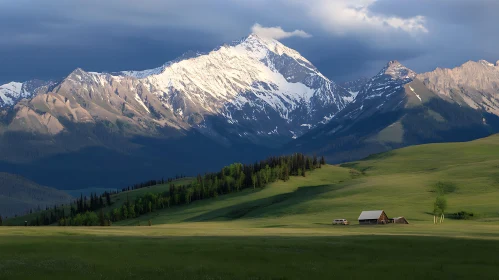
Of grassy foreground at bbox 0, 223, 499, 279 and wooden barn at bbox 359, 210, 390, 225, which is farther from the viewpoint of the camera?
wooden barn at bbox 359, 210, 390, 225

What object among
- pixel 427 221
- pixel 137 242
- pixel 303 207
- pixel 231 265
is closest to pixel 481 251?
pixel 231 265

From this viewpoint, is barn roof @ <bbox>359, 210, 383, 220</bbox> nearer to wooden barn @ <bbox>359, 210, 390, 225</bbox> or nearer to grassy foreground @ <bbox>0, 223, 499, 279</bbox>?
wooden barn @ <bbox>359, 210, 390, 225</bbox>

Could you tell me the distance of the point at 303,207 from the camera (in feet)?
639

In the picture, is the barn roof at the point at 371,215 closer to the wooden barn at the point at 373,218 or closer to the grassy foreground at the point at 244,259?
the wooden barn at the point at 373,218

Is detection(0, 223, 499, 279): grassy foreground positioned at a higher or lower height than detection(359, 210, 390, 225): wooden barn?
higher

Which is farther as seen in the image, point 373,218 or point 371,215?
point 371,215

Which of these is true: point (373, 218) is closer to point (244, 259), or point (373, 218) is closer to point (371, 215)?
point (371, 215)

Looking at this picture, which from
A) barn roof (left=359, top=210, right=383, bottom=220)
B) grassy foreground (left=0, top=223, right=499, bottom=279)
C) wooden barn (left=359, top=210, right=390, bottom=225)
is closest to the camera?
grassy foreground (left=0, top=223, right=499, bottom=279)

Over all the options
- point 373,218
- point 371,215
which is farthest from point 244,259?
point 371,215

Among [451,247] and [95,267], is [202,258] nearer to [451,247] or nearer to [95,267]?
[95,267]

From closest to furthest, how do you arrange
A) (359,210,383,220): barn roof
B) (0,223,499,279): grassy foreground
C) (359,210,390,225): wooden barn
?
(0,223,499,279): grassy foreground
(359,210,390,225): wooden barn
(359,210,383,220): barn roof

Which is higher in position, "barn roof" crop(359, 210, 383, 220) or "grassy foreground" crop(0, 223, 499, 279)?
"grassy foreground" crop(0, 223, 499, 279)

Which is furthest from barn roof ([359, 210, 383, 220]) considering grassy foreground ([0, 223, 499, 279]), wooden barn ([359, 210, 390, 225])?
grassy foreground ([0, 223, 499, 279])

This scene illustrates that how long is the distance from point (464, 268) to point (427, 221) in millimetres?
99151
